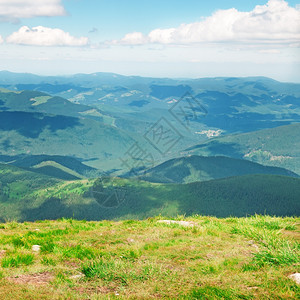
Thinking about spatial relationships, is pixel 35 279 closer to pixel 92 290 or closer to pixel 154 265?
pixel 92 290

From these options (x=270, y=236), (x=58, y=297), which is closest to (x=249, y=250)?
(x=270, y=236)

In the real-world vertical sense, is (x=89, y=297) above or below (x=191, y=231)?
above

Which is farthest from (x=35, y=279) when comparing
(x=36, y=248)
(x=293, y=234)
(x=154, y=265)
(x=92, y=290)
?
(x=293, y=234)

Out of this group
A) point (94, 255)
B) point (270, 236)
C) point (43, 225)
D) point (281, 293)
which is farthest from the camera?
point (43, 225)

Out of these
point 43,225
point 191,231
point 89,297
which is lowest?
point 43,225

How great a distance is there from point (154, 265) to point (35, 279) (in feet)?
16.1

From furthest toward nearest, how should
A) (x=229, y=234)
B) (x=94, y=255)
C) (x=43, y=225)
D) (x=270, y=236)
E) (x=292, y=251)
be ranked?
(x=43, y=225)
(x=229, y=234)
(x=270, y=236)
(x=94, y=255)
(x=292, y=251)

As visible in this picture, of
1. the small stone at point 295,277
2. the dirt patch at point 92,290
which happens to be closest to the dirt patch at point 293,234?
the small stone at point 295,277

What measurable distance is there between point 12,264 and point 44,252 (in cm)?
220

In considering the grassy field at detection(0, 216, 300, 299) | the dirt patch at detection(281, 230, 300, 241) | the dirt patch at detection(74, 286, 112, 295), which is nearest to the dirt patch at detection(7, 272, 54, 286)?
the grassy field at detection(0, 216, 300, 299)

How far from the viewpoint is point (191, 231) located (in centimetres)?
1925

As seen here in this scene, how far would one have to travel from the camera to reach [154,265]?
1284 centimetres

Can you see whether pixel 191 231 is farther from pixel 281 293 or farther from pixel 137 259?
pixel 281 293

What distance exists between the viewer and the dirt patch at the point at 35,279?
11.8m
